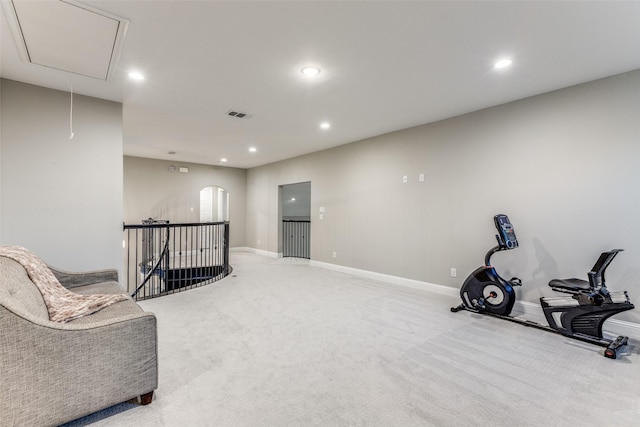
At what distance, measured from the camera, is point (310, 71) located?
9.71ft

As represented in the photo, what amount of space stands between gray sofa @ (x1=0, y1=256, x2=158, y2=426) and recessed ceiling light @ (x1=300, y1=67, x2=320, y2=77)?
255 centimetres

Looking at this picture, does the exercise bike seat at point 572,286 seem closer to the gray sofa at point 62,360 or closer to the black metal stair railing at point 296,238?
the gray sofa at point 62,360

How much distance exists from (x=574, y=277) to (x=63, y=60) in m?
5.76

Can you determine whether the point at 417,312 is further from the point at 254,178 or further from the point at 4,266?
the point at 254,178

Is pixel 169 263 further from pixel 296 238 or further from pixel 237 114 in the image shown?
pixel 237 114

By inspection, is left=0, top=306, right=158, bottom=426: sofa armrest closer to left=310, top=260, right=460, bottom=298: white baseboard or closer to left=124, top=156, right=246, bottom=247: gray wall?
left=310, top=260, right=460, bottom=298: white baseboard

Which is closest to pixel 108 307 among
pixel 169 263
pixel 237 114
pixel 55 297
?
pixel 55 297

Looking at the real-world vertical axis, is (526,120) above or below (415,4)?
below

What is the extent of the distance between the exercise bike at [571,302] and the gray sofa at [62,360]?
139 inches

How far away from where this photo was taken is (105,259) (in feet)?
12.1

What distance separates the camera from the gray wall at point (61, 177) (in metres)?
3.17

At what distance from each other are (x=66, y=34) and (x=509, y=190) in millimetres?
4891

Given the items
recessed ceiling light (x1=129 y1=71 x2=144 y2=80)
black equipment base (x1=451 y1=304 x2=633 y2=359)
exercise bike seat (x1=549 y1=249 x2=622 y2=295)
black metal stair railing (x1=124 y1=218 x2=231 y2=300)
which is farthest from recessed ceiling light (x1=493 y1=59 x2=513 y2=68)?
black metal stair railing (x1=124 y1=218 x2=231 y2=300)

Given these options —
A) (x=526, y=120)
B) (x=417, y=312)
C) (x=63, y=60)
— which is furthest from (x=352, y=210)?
(x=63, y=60)
